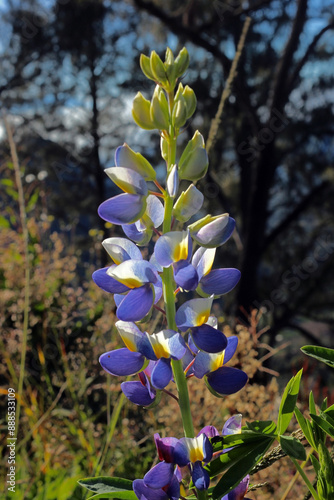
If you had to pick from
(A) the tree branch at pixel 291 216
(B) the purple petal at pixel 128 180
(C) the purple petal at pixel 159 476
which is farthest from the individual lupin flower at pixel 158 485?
(A) the tree branch at pixel 291 216

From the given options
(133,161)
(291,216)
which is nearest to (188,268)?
(133,161)

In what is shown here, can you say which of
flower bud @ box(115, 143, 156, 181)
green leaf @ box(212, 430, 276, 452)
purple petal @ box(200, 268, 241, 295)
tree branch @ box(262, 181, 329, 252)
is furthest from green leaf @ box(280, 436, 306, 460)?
tree branch @ box(262, 181, 329, 252)

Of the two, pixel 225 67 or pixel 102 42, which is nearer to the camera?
pixel 225 67

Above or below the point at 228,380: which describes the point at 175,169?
above

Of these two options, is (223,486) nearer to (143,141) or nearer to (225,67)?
(225,67)

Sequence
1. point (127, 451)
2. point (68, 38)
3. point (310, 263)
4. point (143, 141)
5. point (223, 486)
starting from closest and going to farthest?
point (223, 486), point (127, 451), point (310, 263), point (143, 141), point (68, 38)

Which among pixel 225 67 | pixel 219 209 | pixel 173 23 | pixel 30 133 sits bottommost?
pixel 219 209

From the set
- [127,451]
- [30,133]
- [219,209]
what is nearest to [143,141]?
[219,209]
